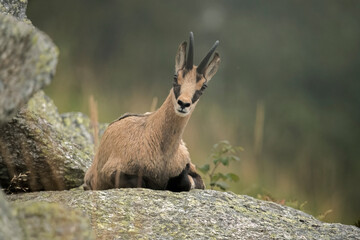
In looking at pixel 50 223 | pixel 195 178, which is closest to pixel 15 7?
pixel 195 178

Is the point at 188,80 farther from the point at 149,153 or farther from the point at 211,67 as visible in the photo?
the point at 149,153

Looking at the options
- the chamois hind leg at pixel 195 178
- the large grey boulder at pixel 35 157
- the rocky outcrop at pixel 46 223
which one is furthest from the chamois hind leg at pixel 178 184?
the rocky outcrop at pixel 46 223

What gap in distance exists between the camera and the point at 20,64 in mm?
2996

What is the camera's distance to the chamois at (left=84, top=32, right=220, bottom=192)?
764 cm

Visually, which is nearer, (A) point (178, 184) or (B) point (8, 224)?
(B) point (8, 224)

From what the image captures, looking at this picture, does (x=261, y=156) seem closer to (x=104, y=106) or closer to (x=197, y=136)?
(x=197, y=136)

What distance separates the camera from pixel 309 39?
1591 cm

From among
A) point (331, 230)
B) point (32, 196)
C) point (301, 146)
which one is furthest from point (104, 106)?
point (331, 230)

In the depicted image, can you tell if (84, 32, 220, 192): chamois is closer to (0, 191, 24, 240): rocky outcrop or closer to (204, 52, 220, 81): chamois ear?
(204, 52, 220, 81): chamois ear

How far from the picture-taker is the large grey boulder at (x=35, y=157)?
24.2 ft

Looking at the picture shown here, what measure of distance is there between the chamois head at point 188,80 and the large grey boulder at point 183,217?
1131 millimetres

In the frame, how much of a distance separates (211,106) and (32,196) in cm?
713

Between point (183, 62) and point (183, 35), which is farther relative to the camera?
point (183, 35)

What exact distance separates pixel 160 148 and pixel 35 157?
163cm
